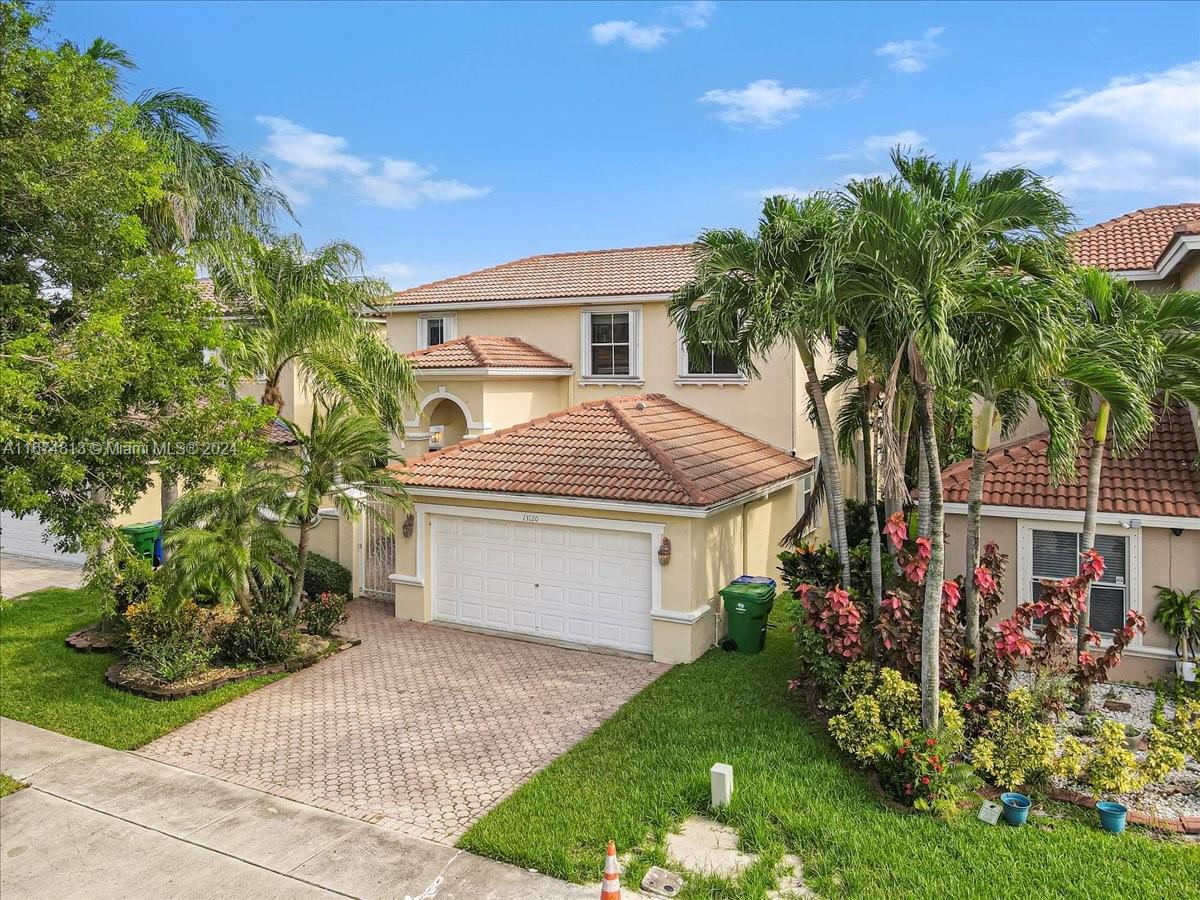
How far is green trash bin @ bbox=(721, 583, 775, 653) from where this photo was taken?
1430 centimetres

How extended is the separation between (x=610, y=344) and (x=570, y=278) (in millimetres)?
3148

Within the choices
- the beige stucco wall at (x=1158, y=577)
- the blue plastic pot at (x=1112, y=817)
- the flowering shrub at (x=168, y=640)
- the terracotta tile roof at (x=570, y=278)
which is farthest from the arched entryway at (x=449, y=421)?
the blue plastic pot at (x=1112, y=817)

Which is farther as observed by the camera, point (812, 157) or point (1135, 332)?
point (812, 157)

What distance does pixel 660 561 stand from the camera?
14.3 metres

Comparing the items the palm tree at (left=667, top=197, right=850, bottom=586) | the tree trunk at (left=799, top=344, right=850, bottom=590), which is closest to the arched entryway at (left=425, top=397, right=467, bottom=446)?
the palm tree at (left=667, top=197, right=850, bottom=586)

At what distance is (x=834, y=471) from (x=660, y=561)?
12.4 feet

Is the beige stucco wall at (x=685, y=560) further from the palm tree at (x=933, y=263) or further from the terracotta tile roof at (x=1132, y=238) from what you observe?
the terracotta tile roof at (x=1132, y=238)

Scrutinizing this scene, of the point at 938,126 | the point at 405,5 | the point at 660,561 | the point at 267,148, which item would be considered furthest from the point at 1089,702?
the point at 267,148

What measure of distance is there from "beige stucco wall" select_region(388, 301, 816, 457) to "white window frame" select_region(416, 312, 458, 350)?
0.18 meters

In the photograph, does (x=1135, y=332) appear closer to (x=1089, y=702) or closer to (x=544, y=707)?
(x=1089, y=702)

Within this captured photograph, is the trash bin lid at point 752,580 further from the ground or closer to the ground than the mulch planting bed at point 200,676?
further from the ground

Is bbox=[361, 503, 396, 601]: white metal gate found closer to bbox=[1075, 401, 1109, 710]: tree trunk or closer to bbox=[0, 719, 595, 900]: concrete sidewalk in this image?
bbox=[0, 719, 595, 900]: concrete sidewalk

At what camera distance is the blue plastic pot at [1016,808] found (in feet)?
28.2

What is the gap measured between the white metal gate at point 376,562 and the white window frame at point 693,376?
8652 mm
